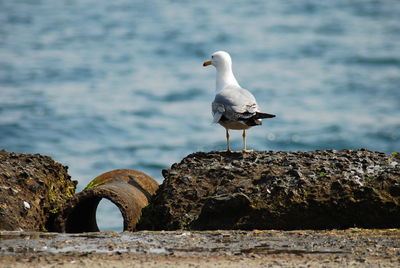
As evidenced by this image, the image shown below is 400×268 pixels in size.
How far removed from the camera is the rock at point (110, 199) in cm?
652

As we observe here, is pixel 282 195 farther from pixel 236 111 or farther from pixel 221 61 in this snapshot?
pixel 221 61

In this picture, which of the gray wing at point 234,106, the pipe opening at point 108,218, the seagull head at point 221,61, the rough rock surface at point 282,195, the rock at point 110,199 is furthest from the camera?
the pipe opening at point 108,218

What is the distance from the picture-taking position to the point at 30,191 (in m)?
6.43

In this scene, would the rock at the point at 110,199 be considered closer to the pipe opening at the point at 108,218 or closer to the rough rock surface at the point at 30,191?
the rough rock surface at the point at 30,191

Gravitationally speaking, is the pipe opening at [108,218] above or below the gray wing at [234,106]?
below

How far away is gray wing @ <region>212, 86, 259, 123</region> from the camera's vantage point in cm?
721

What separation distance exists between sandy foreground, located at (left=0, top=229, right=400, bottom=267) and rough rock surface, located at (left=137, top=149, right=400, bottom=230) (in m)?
0.23

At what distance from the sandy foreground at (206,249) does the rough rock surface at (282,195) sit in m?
0.23

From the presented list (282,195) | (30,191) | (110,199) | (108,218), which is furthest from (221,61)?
(108,218)

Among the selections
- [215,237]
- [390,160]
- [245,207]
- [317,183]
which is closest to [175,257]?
[215,237]

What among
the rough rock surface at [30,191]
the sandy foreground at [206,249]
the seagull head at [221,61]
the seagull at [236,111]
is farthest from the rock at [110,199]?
the seagull head at [221,61]

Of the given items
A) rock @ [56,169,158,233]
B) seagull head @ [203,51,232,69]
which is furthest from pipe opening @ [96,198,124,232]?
rock @ [56,169,158,233]

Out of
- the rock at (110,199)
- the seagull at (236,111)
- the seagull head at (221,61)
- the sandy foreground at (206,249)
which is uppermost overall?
the seagull head at (221,61)

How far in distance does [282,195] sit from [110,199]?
1.47m
